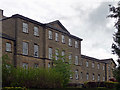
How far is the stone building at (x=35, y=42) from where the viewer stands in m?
39.8

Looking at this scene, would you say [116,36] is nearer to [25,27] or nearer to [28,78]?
[28,78]

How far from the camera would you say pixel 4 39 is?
38250mm

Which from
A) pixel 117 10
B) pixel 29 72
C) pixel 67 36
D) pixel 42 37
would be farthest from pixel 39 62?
pixel 117 10

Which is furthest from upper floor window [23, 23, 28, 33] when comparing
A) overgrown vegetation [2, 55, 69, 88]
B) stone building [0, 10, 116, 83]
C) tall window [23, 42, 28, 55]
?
overgrown vegetation [2, 55, 69, 88]

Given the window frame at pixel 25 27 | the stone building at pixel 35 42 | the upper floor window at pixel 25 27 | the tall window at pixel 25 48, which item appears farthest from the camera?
the upper floor window at pixel 25 27

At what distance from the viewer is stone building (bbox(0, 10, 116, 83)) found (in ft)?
131

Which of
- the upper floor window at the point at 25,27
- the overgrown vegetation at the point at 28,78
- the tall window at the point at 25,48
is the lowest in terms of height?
the overgrown vegetation at the point at 28,78

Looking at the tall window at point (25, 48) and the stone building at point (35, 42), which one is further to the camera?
the tall window at point (25, 48)

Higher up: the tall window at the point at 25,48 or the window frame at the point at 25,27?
the window frame at the point at 25,27

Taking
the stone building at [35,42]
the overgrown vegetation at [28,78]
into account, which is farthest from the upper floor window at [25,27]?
the overgrown vegetation at [28,78]

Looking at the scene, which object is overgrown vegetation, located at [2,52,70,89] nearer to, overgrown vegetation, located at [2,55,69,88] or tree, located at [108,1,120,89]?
overgrown vegetation, located at [2,55,69,88]

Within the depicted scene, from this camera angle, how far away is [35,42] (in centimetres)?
4400

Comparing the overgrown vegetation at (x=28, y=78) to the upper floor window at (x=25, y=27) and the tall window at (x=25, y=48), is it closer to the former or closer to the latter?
the tall window at (x=25, y=48)

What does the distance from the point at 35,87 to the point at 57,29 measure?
73.8 ft
